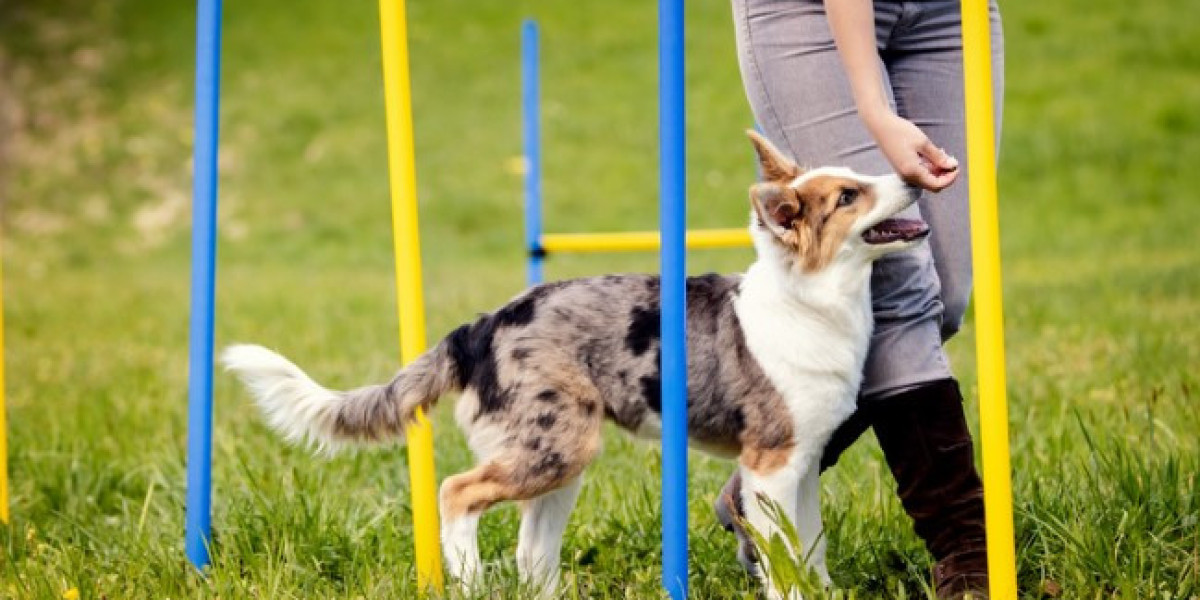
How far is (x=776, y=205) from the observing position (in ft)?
9.84

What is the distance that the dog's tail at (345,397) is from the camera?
3207mm

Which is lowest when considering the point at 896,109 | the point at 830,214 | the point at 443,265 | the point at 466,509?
the point at 443,265

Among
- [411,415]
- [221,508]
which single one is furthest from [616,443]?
[411,415]

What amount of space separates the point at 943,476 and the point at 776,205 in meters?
0.72

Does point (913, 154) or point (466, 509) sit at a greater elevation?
point (913, 154)

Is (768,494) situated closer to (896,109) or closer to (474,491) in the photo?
(474,491)

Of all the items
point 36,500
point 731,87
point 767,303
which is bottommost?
point 36,500

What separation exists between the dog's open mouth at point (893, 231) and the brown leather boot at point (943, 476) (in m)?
0.35

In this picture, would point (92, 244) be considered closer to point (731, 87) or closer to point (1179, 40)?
point (731, 87)

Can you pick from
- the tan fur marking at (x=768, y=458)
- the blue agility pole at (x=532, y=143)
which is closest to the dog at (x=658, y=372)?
the tan fur marking at (x=768, y=458)

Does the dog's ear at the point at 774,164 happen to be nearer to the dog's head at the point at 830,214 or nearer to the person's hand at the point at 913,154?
the dog's head at the point at 830,214

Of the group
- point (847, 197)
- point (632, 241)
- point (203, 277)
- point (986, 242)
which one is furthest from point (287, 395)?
point (632, 241)

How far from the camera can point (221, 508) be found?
414 cm

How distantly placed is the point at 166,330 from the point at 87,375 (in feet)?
6.88
